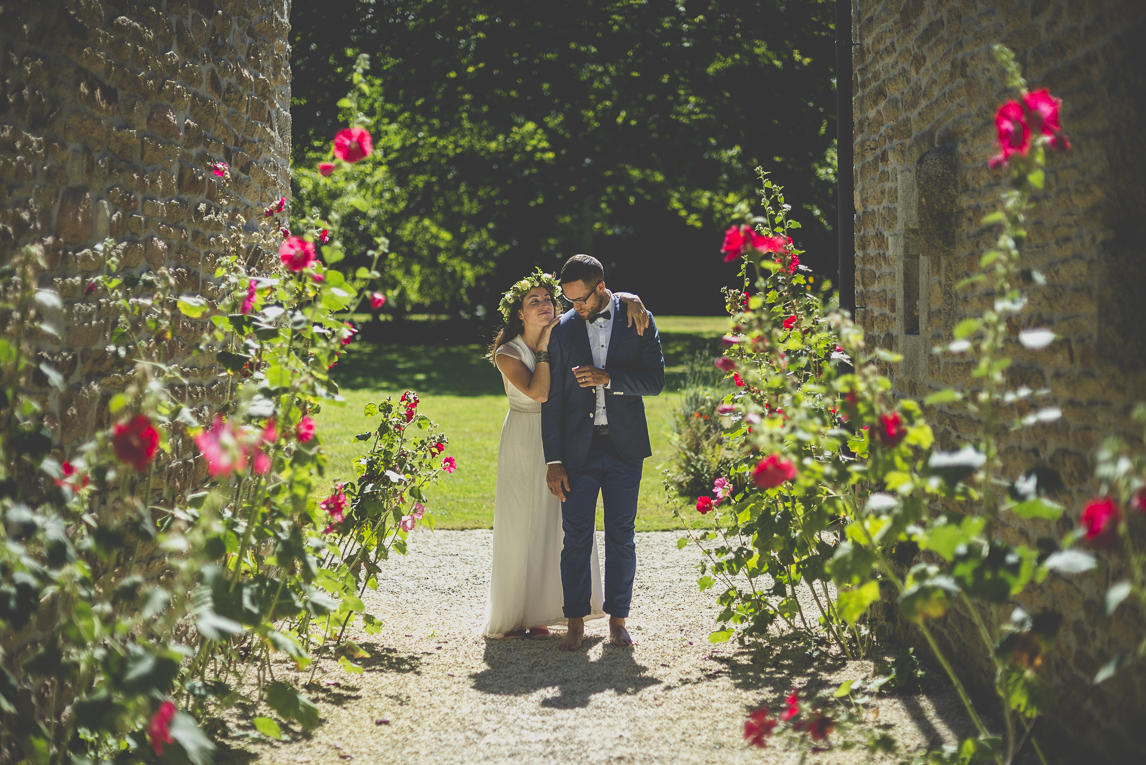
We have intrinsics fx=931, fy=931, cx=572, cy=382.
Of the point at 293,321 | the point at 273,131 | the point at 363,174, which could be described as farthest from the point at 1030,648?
the point at 363,174

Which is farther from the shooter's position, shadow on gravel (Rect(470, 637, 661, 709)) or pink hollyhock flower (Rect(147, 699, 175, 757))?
shadow on gravel (Rect(470, 637, 661, 709))

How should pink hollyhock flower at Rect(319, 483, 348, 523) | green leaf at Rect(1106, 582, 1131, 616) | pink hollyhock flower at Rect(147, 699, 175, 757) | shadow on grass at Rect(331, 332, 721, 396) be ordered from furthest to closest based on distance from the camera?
1. shadow on grass at Rect(331, 332, 721, 396)
2. pink hollyhock flower at Rect(319, 483, 348, 523)
3. pink hollyhock flower at Rect(147, 699, 175, 757)
4. green leaf at Rect(1106, 582, 1131, 616)

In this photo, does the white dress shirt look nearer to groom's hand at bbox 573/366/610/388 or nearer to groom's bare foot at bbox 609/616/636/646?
groom's hand at bbox 573/366/610/388

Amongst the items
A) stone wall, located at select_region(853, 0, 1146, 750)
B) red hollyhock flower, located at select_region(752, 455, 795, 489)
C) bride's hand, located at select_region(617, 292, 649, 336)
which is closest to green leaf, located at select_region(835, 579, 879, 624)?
red hollyhock flower, located at select_region(752, 455, 795, 489)

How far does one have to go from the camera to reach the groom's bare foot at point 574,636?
469 cm

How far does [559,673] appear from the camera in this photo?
14.2 feet

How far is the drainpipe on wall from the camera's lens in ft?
18.5

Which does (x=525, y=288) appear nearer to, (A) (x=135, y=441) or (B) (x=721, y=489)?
(B) (x=721, y=489)

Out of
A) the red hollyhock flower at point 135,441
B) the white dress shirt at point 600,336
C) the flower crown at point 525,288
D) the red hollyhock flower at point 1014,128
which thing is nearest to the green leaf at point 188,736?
the red hollyhock flower at point 135,441

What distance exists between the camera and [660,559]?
22.3ft

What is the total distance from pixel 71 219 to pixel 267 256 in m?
1.90

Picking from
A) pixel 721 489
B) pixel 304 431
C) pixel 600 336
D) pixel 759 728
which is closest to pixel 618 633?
pixel 721 489

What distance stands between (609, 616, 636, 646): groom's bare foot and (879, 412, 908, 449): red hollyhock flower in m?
2.52

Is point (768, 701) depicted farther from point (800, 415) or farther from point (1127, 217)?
point (1127, 217)
